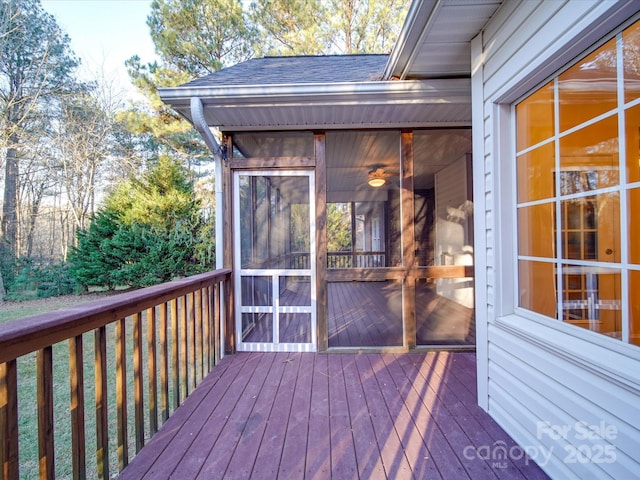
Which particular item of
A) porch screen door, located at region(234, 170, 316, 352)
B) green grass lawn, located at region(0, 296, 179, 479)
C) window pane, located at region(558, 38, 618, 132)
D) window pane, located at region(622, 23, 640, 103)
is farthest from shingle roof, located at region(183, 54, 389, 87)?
green grass lawn, located at region(0, 296, 179, 479)

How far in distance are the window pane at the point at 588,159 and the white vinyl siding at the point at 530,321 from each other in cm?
30

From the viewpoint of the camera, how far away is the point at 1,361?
3.00 feet

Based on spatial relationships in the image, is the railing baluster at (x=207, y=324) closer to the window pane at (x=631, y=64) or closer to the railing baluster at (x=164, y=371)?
the railing baluster at (x=164, y=371)

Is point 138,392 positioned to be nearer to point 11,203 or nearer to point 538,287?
point 538,287

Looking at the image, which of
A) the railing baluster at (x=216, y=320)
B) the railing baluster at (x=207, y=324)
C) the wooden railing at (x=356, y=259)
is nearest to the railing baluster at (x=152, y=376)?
the railing baluster at (x=207, y=324)

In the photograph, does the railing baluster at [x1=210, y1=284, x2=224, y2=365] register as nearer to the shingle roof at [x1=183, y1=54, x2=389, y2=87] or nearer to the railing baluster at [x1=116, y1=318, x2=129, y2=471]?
the railing baluster at [x1=116, y1=318, x2=129, y2=471]

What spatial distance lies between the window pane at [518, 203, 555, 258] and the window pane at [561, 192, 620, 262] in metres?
0.08

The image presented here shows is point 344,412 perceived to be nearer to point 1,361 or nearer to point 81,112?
point 1,361

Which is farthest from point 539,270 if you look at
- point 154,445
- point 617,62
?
point 154,445

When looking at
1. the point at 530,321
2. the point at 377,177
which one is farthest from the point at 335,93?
the point at 530,321

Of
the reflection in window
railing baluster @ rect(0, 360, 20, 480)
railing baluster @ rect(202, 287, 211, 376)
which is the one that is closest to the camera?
railing baluster @ rect(0, 360, 20, 480)

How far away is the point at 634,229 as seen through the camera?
1347 mm

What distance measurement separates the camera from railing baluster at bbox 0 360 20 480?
37.8 inches

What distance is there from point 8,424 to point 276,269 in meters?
2.20
